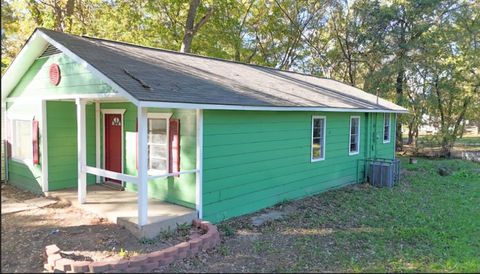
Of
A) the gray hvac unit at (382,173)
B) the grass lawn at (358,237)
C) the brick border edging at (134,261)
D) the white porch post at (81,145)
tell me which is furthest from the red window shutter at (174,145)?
the gray hvac unit at (382,173)

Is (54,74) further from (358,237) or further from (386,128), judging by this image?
(386,128)

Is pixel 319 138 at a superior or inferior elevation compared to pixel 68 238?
superior

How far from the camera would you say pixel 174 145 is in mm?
6984

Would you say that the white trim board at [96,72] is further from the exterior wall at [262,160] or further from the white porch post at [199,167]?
the exterior wall at [262,160]

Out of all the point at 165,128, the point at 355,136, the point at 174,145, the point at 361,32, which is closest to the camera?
the point at 174,145

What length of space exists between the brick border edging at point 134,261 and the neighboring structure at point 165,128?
42.3 inches

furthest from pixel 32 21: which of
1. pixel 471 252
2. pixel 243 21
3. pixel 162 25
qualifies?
pixel 471 252

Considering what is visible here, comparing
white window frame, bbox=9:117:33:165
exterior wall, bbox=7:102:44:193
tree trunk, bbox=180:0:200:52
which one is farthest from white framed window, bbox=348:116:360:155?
tree trunk, bbox=180:0:200:52

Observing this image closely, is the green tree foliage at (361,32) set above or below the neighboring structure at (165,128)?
above

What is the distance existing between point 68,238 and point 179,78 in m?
3.52

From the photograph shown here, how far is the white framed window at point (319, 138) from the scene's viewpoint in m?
9.74

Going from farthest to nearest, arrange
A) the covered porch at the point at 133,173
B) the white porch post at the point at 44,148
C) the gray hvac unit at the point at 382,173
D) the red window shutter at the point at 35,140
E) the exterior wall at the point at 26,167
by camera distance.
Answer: the gray hvac unit at the point at 382,173
the exterior wall at the point at 26,167
the red window shutter at the point at 35,140
the white porch post at the point at 44,148
the covered porch at the point at 133,173

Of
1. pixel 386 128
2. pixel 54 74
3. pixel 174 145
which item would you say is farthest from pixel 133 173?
pixel 386 128

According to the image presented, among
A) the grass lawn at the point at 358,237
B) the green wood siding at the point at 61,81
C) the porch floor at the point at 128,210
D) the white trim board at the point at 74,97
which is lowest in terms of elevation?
the grass lawn at the point at 358,237
